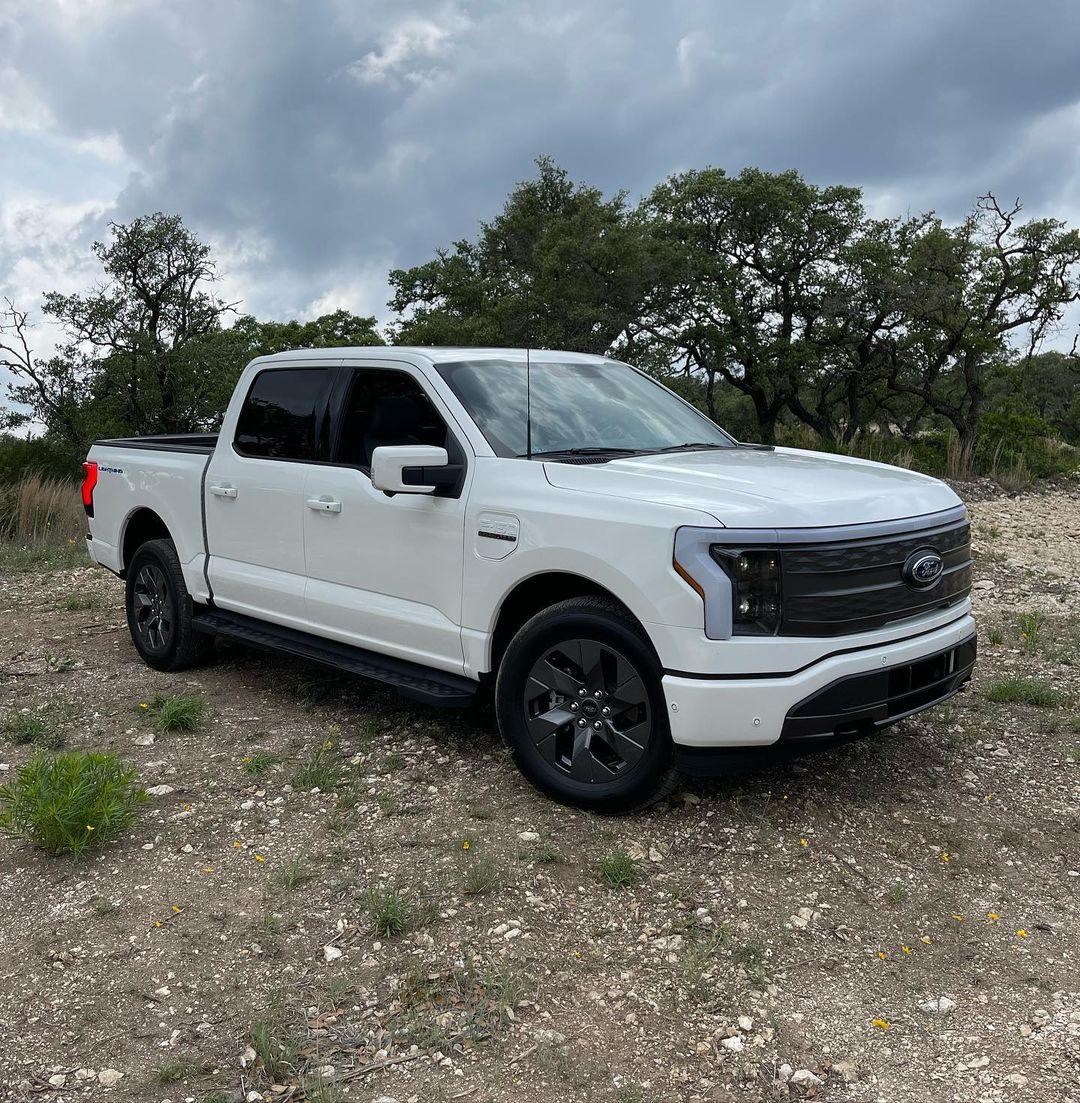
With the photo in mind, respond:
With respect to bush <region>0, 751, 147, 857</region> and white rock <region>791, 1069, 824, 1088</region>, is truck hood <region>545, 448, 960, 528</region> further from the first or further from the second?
bush <region>0, 751, 147, 857</region>

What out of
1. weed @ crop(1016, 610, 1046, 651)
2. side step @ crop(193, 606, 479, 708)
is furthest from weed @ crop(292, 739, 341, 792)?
weed @ crop(1016, 610, 1046, 651)

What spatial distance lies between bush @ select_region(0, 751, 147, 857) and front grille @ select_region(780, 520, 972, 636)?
275cm

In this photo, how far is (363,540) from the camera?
5043 mm

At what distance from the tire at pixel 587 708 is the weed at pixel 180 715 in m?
2.06

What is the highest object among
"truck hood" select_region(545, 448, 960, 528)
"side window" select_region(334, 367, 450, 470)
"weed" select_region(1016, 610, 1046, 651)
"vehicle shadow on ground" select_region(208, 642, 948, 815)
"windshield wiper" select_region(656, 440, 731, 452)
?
"side window" select_region(334, 367, 450, 470)

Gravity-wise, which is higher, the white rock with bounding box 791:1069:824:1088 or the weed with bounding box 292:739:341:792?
the weed with bounding box 292:739:341:792

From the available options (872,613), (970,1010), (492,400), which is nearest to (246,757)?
(492,400)

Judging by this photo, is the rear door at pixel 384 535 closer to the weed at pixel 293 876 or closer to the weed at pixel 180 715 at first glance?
the weed at pixel 180 715

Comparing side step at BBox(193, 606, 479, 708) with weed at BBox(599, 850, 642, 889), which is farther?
side step at BBox(193, 606, 479, 708)

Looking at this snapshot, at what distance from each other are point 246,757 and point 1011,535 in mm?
9931

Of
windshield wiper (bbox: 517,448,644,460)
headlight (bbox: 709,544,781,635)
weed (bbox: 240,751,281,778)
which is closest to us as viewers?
headlight (bbox: 709,544,781,635)

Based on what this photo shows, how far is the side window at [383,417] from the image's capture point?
493 centimetres

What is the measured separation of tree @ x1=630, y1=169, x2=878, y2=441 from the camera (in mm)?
30125

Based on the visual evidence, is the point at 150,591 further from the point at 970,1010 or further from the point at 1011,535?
the point at 1011,535
